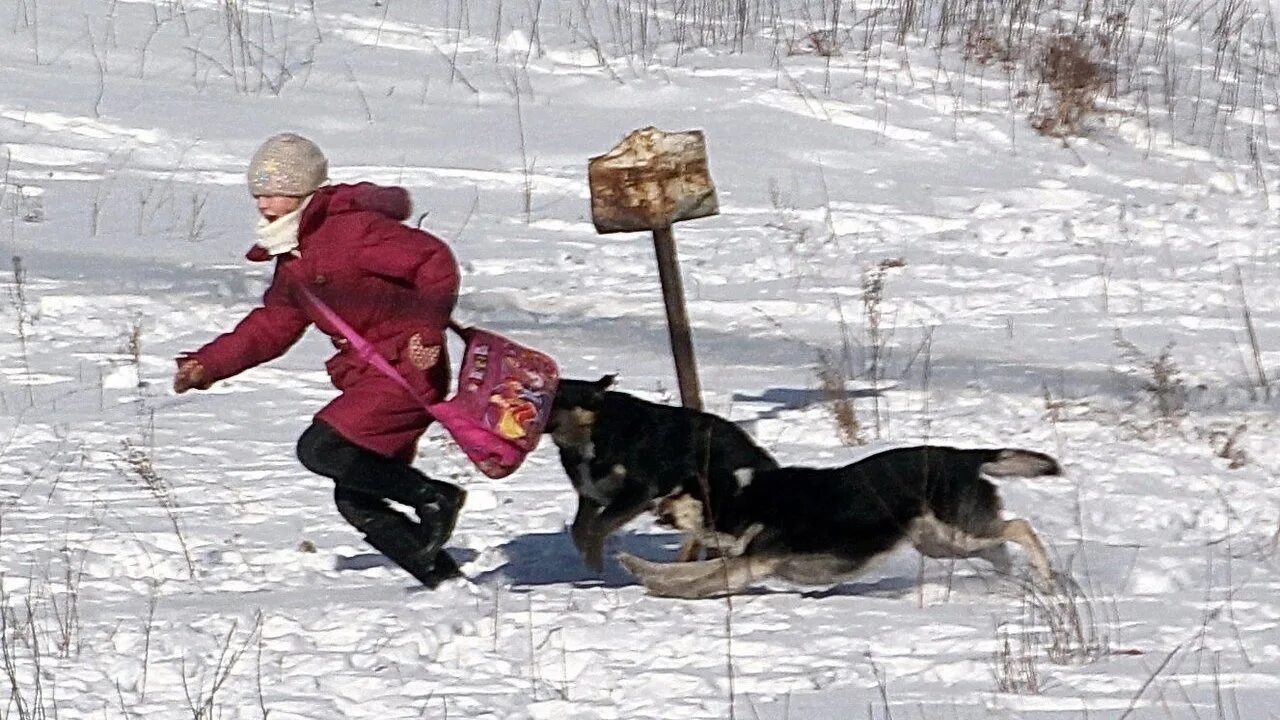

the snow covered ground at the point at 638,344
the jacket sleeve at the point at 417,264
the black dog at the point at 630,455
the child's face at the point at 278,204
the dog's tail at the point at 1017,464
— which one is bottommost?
the snow covered ground at the point at 638,344

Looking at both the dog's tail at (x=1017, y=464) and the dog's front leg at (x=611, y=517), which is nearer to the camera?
the dog's tail at (x=1017, y=464)

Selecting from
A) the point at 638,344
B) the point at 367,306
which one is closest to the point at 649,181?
the point at 367,306

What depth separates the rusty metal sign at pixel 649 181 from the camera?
623 cm

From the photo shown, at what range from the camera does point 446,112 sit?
12.1 m

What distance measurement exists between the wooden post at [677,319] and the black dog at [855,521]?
96cm

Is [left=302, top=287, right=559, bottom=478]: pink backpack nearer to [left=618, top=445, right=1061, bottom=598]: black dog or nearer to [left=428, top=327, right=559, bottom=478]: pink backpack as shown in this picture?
[left=428, top=327, right=559, bottom=478]: pink backpack

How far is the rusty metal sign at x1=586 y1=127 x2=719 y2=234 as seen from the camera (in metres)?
6.23

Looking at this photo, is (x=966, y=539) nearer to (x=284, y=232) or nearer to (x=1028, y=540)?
(x=1028, y=540)

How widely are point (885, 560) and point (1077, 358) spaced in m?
3.07

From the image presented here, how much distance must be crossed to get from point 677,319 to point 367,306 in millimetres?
1402

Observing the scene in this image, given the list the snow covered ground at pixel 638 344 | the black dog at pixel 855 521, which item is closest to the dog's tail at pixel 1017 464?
the black dog at pixel 855 521

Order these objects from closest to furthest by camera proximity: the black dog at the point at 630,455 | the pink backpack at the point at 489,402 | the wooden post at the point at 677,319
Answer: the pink backpack at the point at 489,402 < the black dog at the point at 630,455 < the wooden post at the point at 677,319

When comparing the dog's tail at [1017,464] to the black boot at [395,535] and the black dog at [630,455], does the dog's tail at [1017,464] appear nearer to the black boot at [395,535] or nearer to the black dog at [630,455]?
the black dog at [630,455]

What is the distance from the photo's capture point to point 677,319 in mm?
6414
